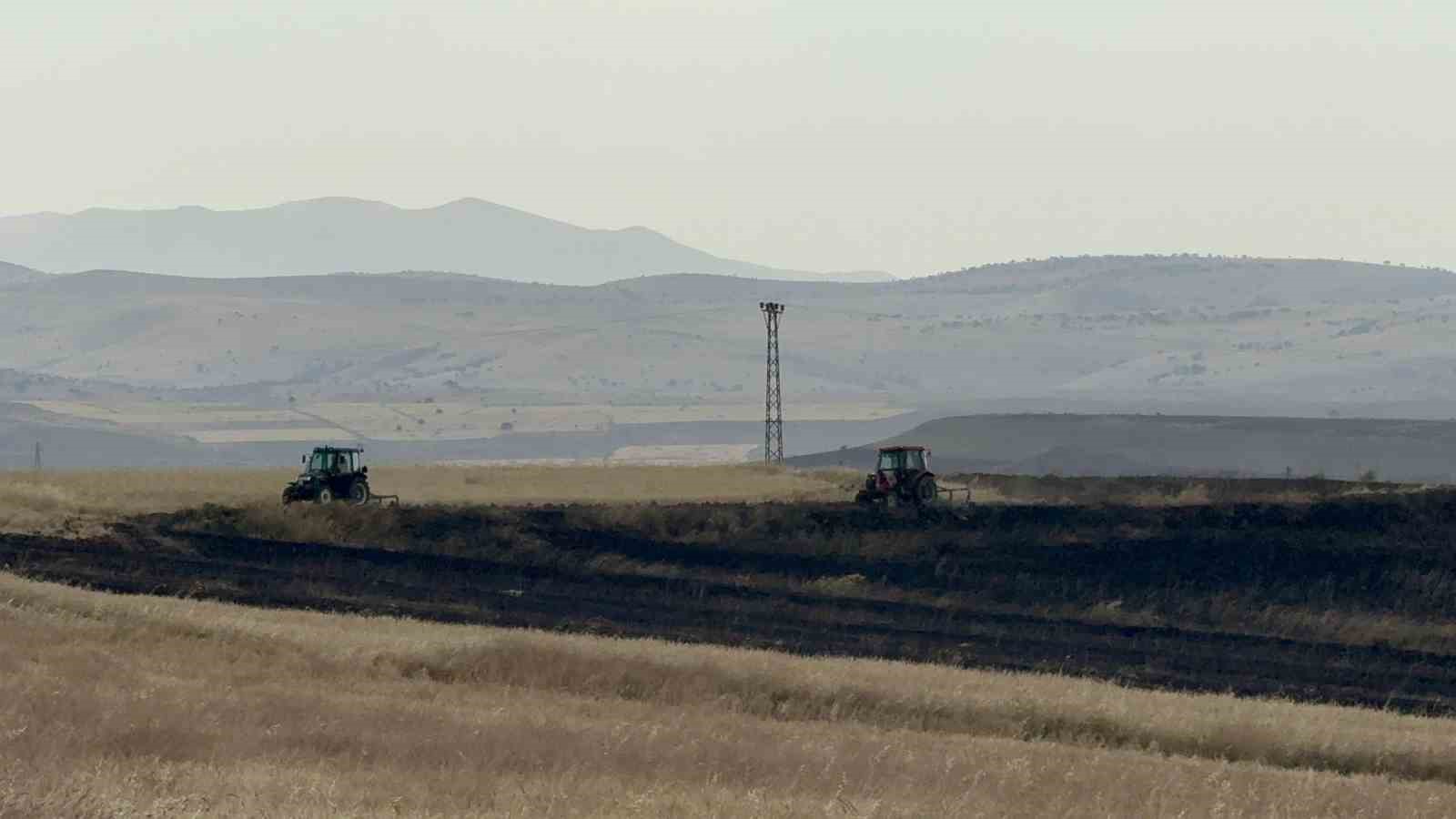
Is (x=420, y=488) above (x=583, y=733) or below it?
above

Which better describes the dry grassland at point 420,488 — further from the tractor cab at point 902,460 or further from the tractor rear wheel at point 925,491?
the tractor rear wheel at point 925,491

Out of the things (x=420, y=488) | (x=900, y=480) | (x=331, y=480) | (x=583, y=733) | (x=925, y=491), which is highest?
(x=331, y=480)

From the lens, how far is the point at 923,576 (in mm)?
55875

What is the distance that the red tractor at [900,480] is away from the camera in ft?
223

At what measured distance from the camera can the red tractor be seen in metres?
67.9

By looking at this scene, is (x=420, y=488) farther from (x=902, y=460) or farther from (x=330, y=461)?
(x=902, y=460)

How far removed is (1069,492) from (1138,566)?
72.5 feet

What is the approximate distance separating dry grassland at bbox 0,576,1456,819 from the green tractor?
2566 cm

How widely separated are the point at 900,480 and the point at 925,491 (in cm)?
87

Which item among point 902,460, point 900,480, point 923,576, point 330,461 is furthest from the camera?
point 902,460

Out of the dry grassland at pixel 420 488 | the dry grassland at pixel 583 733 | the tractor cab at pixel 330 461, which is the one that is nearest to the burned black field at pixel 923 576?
the dry grassland at pixel 420 488

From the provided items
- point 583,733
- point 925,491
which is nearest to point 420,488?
point 925,491

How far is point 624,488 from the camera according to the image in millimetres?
80125

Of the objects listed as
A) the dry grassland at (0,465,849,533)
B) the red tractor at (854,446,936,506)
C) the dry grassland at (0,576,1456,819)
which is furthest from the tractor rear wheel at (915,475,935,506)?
the dry grassland at (0,576,1456,819)
